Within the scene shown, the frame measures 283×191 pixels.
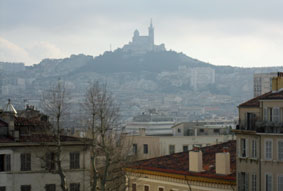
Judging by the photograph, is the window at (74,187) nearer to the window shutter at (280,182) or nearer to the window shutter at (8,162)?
the window shutter at (8,162)

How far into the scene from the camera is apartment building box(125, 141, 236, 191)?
39969mm

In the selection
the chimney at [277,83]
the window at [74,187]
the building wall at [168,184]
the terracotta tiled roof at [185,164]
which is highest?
the chimney at [277,83]

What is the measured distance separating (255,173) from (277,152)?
1632 millimetres

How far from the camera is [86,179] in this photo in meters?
46.4

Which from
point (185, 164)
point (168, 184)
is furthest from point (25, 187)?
point (185, 164)

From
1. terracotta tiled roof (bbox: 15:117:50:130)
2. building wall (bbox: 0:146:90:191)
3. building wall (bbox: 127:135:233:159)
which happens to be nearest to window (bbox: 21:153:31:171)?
building wall (bbox: 0:146:90:191)

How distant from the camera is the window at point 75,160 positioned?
46188mm

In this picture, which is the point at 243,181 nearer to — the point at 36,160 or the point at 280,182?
the point at 280,182

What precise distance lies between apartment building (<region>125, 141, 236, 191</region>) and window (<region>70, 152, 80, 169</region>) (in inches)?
119

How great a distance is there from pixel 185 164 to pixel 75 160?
20.5 feet

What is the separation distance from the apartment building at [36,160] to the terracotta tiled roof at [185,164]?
11.1ft

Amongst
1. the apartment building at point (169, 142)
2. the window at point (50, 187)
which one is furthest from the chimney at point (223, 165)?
the apartment building at point (169, 142)

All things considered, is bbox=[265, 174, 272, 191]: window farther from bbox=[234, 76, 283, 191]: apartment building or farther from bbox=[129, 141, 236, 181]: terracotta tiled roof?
bbox=[129, 141, 236, 181]: terracotta tiled roof

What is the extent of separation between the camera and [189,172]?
42250 mm
